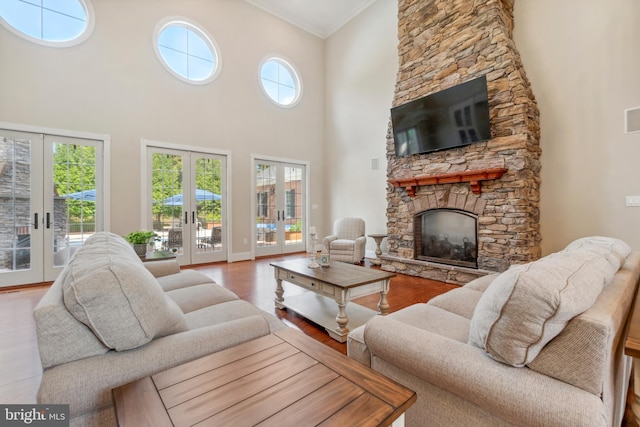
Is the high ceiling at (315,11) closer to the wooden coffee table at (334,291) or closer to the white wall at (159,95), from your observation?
the white wall at (159,95)

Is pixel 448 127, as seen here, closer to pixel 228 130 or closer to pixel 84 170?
pixel 228 130

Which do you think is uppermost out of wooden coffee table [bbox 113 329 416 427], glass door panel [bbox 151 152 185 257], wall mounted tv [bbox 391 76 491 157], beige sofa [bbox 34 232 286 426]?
wall mounted tv [bbox 391 76 491 157]

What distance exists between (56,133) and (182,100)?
1953 millimetres

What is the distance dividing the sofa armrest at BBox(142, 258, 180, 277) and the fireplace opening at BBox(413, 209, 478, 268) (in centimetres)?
363

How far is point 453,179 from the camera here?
13.6 ft

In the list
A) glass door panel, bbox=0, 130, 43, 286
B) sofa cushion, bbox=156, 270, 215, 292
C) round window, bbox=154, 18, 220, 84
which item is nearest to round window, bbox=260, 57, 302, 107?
round window, bbox=154, 18, 220, 84

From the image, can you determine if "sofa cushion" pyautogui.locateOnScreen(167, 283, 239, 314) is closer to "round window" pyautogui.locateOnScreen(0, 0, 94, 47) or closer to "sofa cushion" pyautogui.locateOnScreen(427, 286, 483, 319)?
"sofa cushion" pyautogui.locateOnScreen(427, 286, 483, 319)

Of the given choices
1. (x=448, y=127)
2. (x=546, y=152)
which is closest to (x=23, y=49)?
(x=448, y=127)

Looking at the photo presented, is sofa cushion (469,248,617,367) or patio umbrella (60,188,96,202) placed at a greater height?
patio umbrella (60,188,96,202)

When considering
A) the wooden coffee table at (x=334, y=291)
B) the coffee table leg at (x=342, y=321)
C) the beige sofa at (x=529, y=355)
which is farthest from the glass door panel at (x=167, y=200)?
the beige sofa at (x=529, y=355)

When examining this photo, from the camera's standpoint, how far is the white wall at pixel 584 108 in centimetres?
329

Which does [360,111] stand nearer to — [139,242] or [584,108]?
[584,108]

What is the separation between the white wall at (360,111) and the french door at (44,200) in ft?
15.3

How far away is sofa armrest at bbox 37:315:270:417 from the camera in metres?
0.87
